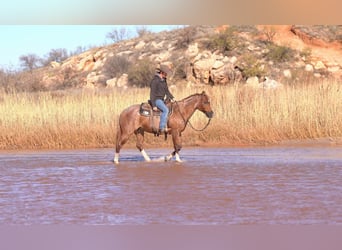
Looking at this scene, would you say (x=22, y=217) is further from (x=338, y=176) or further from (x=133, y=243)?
(x=338, y=176)

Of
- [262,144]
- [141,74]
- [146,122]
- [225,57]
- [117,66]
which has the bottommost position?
[262,144]

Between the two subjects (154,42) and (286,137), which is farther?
(154,42)

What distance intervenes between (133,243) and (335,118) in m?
14.0

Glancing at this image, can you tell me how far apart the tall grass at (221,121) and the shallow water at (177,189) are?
2.84m

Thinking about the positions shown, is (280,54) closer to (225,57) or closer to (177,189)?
(225,57)

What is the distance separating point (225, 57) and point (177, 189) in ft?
85.2

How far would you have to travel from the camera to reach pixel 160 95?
11.9 metres

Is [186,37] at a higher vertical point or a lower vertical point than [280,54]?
higher

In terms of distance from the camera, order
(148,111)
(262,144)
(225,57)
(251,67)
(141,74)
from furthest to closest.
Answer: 1. (141,74)
2. (225,57)
3. (251,67)
4. (262,144)
5. (148,111)

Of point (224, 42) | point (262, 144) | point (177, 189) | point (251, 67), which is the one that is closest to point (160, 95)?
point (177, 189)

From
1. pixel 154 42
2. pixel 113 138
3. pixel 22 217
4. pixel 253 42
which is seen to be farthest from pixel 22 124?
pixel 154 42

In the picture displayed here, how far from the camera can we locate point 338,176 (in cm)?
898

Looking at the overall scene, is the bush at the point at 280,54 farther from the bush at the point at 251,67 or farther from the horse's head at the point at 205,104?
the horse's head at the point at 205,104

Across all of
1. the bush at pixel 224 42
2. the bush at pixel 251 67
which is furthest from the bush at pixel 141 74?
the bush at pixel 251 67
